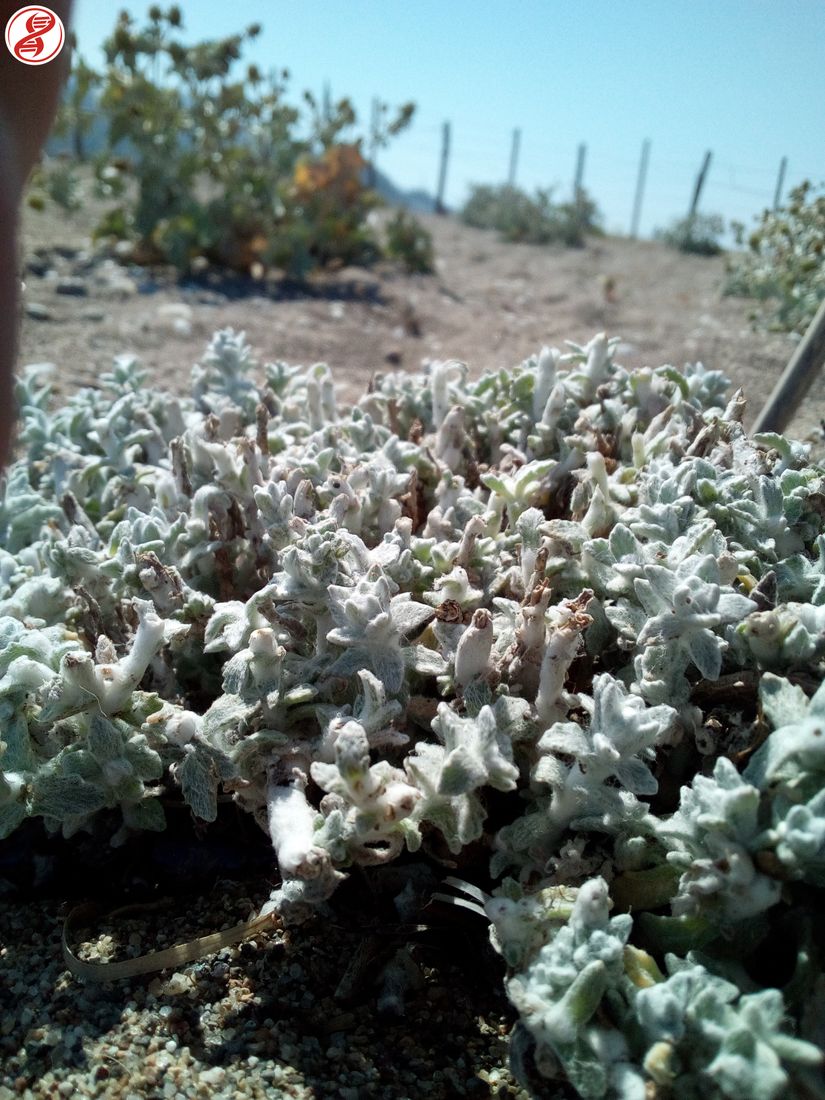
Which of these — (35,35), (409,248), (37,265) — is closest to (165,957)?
(35,35)

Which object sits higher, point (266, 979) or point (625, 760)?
point (625, 760)

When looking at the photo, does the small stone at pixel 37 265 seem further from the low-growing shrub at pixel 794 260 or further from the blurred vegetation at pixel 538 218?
the blurred vegetation at pixel 538 218

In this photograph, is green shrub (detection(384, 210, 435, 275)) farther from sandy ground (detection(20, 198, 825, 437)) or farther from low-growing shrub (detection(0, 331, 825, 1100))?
low-growing shrub (detection(0, 331, 825, 1100))

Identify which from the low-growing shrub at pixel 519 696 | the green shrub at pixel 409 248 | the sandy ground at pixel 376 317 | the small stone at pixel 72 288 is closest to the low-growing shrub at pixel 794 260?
the sandy ground at pixel 376 317

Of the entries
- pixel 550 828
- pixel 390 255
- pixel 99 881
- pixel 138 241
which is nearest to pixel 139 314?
pixel 138 241

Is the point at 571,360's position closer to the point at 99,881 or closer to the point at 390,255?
the point at 99,881

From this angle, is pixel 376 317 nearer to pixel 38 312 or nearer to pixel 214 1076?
pixel 38 312

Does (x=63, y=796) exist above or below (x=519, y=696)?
below
